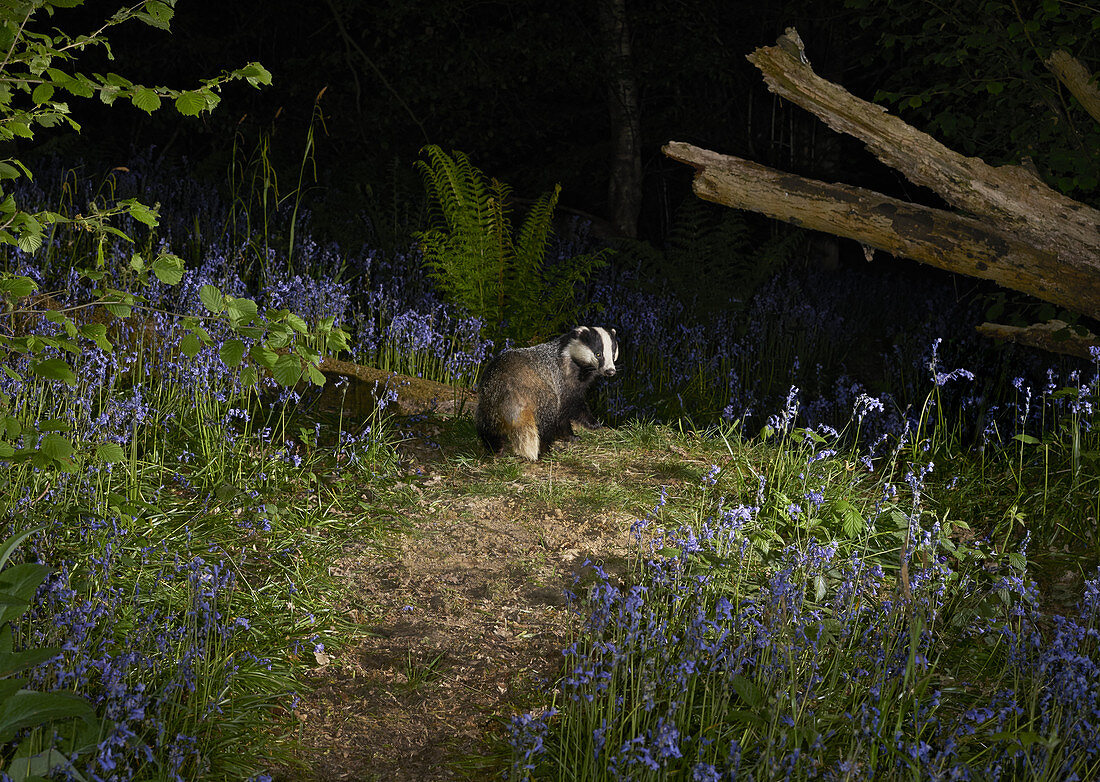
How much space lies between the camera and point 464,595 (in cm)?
430

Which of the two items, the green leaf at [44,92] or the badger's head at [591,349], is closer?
the green leaf at [44,92]

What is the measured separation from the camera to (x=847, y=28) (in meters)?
13.7

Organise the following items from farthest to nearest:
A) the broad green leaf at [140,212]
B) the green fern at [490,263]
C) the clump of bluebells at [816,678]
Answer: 1. the green fern at [490,263]
2. the broad green leaf at [140,212]
3. the clump of bluebells at [816,678]

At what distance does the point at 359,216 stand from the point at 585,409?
225 inches

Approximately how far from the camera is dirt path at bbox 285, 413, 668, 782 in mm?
3320

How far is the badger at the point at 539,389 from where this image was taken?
5.85 metres

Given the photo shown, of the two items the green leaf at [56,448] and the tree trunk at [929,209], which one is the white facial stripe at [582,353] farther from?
the green leaf at [56,448]

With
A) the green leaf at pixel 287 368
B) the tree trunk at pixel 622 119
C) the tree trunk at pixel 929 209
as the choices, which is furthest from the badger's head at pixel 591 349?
the tree trunk at pixel 622 119

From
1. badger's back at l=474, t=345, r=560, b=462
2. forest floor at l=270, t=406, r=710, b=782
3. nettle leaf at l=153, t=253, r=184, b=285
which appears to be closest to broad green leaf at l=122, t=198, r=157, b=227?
nettle leaf at l=153, t=253, r=184, b=285

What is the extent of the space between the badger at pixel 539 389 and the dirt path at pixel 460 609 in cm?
17

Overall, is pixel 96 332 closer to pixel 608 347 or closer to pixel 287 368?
pixel 287 368

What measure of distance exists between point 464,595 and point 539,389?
1989 mm

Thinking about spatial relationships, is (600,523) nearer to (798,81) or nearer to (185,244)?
(798,81)

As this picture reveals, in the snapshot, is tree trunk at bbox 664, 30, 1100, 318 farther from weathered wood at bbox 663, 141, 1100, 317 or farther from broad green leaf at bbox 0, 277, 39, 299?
broad green leaf at bbox 0, 277, 39, 299
